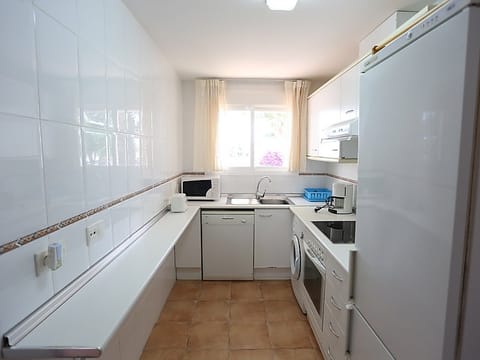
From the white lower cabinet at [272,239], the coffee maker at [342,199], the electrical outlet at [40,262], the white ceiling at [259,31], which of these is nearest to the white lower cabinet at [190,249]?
the white lower cabinet at [272,239]

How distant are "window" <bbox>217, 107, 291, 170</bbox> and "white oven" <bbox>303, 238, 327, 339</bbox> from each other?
1.54 metres

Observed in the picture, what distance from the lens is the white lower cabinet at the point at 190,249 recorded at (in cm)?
311

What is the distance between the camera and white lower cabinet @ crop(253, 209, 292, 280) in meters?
3.10

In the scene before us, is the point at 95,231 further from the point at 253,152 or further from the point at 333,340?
the point at 253,152

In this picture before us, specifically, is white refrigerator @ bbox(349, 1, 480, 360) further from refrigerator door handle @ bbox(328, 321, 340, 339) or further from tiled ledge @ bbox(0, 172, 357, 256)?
tiled ledge @ bbox(0, 172, 357, 256)

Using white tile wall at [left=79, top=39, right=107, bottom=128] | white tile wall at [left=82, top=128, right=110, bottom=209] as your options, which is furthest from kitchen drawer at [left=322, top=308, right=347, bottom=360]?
white tile wall at [left=79, top=39, right=107, bottom=128]

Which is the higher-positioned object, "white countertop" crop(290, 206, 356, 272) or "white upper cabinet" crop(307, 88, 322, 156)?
"white upper cabinet" crop(307, 88, 322, 156)

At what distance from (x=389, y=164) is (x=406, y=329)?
0.58m

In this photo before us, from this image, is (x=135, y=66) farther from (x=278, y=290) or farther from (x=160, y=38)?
(x=278, y=290)

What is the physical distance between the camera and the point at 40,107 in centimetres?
100

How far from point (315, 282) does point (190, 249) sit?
1.53m

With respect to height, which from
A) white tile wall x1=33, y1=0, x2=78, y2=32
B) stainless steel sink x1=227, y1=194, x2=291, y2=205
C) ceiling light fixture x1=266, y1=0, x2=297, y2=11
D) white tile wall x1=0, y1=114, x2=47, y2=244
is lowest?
stainless steel sink x1=227, y1=194, x2=291, y2=205

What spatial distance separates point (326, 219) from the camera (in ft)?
8.14

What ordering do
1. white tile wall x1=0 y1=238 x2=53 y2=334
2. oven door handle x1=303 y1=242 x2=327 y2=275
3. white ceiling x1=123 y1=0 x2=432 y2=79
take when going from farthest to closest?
1. oven door handle x1=303 y1=242 x2=327 y2=275
2. white ceiling x1=123 y1=0 x2=432 y2=79
3. white tile wall x1=0 y1=238 x2=53 y2=334
